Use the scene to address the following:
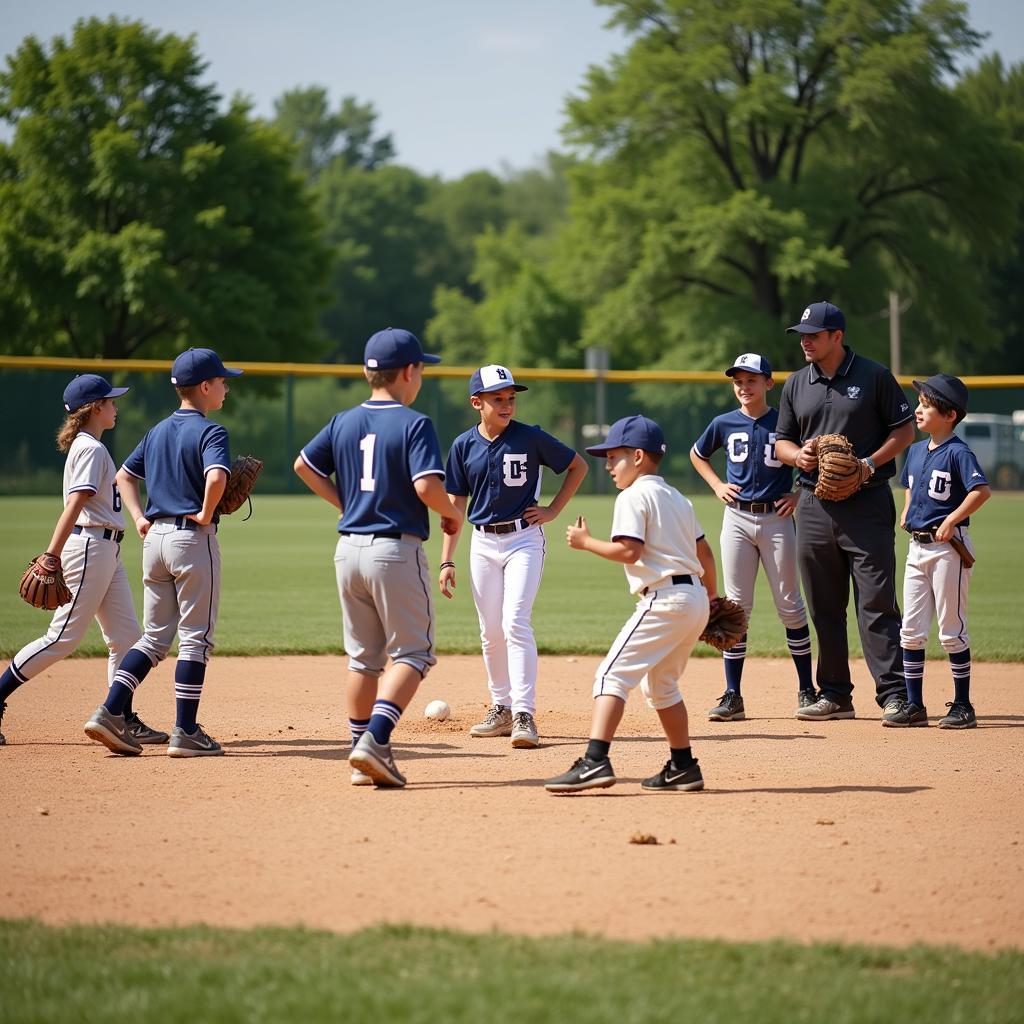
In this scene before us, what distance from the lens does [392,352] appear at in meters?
5.62

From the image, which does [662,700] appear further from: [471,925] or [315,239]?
[315,239]

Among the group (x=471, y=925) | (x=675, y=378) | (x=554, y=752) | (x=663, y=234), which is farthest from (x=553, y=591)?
(x=663, y=234)

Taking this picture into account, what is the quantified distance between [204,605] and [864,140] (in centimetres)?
3809

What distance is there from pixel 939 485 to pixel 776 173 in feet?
122

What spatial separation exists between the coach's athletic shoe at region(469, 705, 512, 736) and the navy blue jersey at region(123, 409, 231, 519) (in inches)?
71.8

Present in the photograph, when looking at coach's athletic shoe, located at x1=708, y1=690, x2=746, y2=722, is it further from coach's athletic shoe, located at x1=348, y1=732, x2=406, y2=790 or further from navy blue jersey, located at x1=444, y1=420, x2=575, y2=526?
coach's athletic shoe, located at x1=348, y1=732, x2=406, y2=790

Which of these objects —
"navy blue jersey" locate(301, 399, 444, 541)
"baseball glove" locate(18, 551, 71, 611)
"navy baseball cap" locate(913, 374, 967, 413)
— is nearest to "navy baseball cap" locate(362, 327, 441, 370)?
"navy blue jersey" locate(301, 399, 444, 541)

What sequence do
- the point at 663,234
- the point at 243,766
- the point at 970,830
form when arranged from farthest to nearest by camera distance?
the point at 663,234 < the point at 243,766 < the point at 970,830

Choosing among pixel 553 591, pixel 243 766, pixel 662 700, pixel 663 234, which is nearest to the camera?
pixel 662 700

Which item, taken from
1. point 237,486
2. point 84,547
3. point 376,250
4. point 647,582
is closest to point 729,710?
point 647,582

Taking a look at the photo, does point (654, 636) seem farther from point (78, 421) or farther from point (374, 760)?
point (78, 421)

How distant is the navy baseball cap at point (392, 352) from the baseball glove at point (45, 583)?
1891mm

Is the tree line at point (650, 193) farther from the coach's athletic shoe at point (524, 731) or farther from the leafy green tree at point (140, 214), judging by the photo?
the coach's athletic shoe at point (524, 731)

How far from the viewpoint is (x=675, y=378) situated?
712 inches
